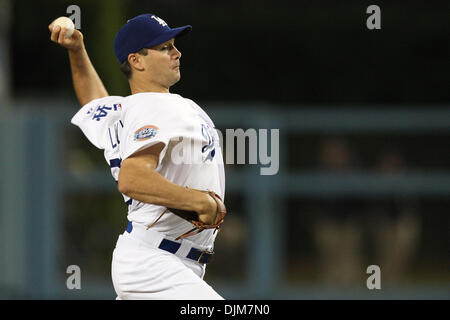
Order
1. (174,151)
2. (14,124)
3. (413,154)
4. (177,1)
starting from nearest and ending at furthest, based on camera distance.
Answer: (174,151) → (14,124) → (413,154) → (177,1)

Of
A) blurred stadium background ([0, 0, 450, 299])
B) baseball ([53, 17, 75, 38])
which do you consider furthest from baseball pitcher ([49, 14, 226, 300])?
blurred stadium background ([0, 0, 450, 299])

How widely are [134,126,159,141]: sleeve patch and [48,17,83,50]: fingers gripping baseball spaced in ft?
2.78

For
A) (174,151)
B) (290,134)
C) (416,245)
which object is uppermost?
(174,151)

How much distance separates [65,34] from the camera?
4.29 metres

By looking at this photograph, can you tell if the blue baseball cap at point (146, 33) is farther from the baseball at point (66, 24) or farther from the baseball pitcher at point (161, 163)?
the baseball at point (66, 24)

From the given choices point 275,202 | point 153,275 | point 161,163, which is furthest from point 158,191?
point 275,202

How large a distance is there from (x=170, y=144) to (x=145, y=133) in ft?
0.56

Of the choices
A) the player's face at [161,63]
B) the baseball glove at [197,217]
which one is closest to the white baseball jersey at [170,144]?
the player's face at [161,63]

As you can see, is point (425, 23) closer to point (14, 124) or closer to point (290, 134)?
point (290, 134)

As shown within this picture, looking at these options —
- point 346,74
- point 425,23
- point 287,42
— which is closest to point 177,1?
point 287,42
